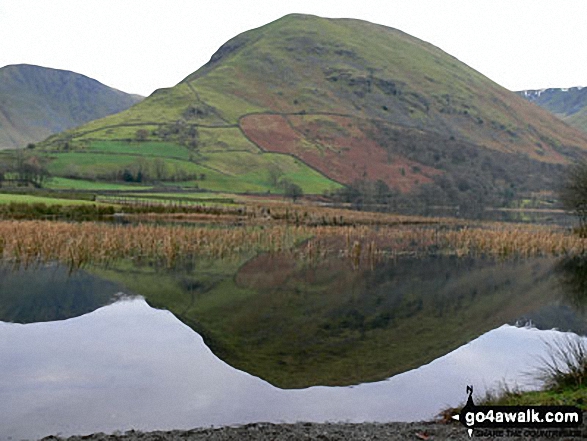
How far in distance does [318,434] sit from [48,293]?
2213cm

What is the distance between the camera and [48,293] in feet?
96.2

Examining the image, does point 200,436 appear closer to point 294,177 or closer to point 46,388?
point 46,388

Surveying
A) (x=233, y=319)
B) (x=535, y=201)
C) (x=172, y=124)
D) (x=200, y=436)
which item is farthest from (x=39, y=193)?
(x=535, y=201)

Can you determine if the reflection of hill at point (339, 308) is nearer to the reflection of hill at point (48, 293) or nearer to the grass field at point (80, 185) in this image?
the reflection of hill at point (48, 293)

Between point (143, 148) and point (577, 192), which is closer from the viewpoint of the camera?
point (577, 192)

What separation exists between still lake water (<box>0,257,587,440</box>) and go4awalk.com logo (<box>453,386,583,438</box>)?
305 cm

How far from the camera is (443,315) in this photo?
27766 millimetres

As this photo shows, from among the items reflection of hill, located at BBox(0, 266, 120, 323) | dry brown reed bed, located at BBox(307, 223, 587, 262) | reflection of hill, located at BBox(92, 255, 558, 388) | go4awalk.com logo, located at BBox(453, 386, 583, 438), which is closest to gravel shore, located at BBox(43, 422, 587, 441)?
go4awalk.com logo, located at BBox(453, 386, 583, 438)

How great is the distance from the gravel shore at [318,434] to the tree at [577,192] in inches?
2259

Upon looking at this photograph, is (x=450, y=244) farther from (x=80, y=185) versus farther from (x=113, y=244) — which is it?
(x=80, y=185)

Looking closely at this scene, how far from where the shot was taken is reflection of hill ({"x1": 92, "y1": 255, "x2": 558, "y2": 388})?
19.4 m

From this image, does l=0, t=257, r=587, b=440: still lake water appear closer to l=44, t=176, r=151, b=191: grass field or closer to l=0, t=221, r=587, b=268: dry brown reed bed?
l=0, t=221, r=587, b=268: dry brown reed bed

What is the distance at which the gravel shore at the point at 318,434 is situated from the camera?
10.7m

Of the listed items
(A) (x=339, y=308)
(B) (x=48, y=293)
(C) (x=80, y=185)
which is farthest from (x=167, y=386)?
(C) (x=80, y=185)
